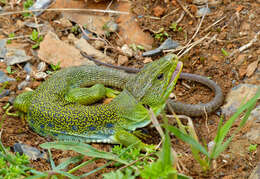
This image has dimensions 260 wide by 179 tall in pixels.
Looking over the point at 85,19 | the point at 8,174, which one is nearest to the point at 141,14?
the point at 85,19

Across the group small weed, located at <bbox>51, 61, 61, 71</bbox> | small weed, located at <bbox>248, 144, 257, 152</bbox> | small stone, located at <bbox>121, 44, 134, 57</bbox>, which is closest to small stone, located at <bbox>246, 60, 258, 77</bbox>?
small weed, located at <bbox>248, 144, 257, 152</bbox>

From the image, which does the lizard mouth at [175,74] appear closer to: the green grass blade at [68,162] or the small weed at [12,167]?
the green grass blade at [68,162]

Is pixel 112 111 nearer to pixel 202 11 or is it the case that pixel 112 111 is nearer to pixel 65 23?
pixel 65 23

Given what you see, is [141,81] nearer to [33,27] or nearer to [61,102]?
[61,102]

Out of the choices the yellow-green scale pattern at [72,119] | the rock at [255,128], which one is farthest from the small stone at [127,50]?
the rock at [255,128]

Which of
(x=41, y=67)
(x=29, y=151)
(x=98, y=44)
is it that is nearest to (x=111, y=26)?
(x=98, y=44)

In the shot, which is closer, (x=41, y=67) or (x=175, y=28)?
(x=41, y=67)
